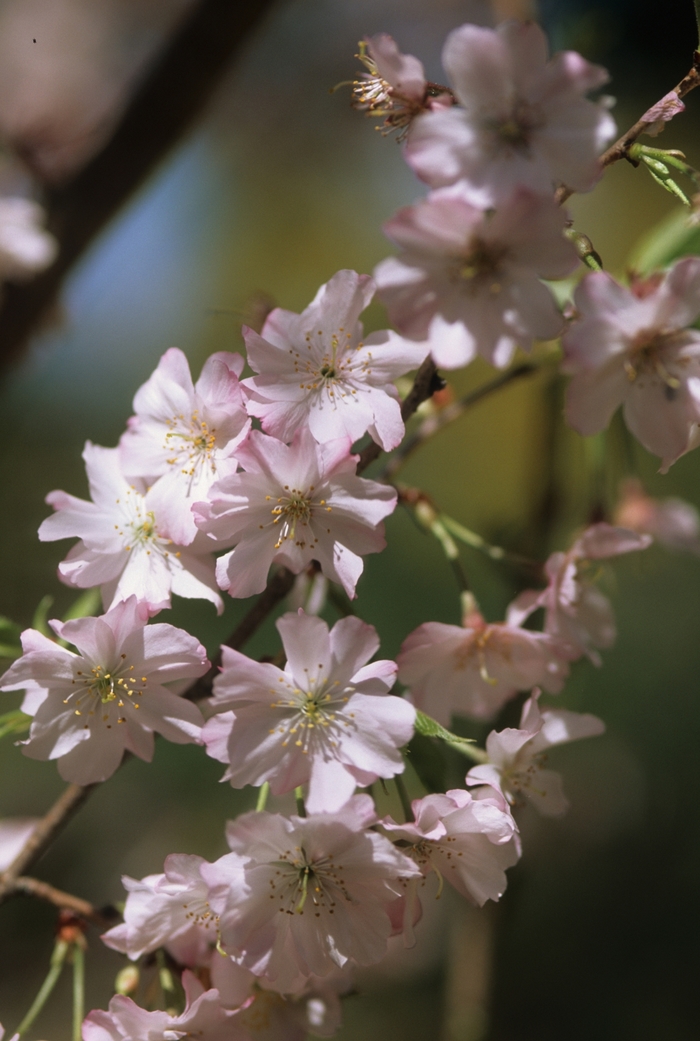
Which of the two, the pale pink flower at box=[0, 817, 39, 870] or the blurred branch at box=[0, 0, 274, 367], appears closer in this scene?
the pale pink flower at box=[0, 817, 39, 870]

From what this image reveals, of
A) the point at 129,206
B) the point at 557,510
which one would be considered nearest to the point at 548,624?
the point at 557,510

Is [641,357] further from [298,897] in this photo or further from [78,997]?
[78,997]

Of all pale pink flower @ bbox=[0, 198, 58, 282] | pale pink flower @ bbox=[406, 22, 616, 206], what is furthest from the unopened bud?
pale pink flower @ bbox=[0, 198, 58, 282]

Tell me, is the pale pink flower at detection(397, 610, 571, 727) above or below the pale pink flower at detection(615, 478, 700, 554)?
above

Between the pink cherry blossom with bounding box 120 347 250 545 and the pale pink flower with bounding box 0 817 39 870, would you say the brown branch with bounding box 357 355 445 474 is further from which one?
the pale pink flower with bounding box 0 817 39 870

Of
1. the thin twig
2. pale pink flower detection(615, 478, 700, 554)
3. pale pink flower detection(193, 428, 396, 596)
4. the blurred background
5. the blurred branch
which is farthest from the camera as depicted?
the blurred background

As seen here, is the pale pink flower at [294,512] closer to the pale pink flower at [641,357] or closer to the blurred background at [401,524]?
the pale pink flower at [641,357]
